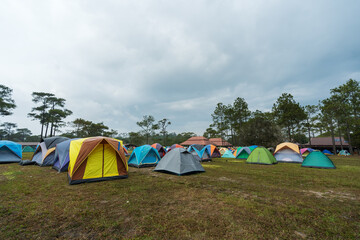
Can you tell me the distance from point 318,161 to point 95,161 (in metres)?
14.8

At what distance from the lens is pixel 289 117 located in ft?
109

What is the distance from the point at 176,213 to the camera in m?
3.56

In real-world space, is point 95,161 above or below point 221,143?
above

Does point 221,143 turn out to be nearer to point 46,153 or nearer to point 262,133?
point 262,133

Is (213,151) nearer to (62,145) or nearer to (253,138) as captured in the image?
(62,145)

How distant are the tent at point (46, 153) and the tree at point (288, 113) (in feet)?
128

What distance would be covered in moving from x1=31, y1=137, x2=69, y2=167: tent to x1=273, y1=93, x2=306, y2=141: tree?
3913cm

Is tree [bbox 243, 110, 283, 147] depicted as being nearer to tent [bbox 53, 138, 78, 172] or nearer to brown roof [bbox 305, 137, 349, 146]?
brown roof [bbox 305, 137, 349, 146]

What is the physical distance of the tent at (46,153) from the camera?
424 inches

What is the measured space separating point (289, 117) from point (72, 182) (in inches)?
1546

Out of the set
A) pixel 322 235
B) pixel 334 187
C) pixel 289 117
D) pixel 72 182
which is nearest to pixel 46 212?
pixel 72 182

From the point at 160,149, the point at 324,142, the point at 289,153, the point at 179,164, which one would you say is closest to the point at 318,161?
the point at 289,153

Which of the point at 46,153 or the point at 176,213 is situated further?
the point at 46,153

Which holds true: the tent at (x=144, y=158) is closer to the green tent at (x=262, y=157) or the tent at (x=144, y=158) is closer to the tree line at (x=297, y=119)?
the green tent at (x=262, y=157)
